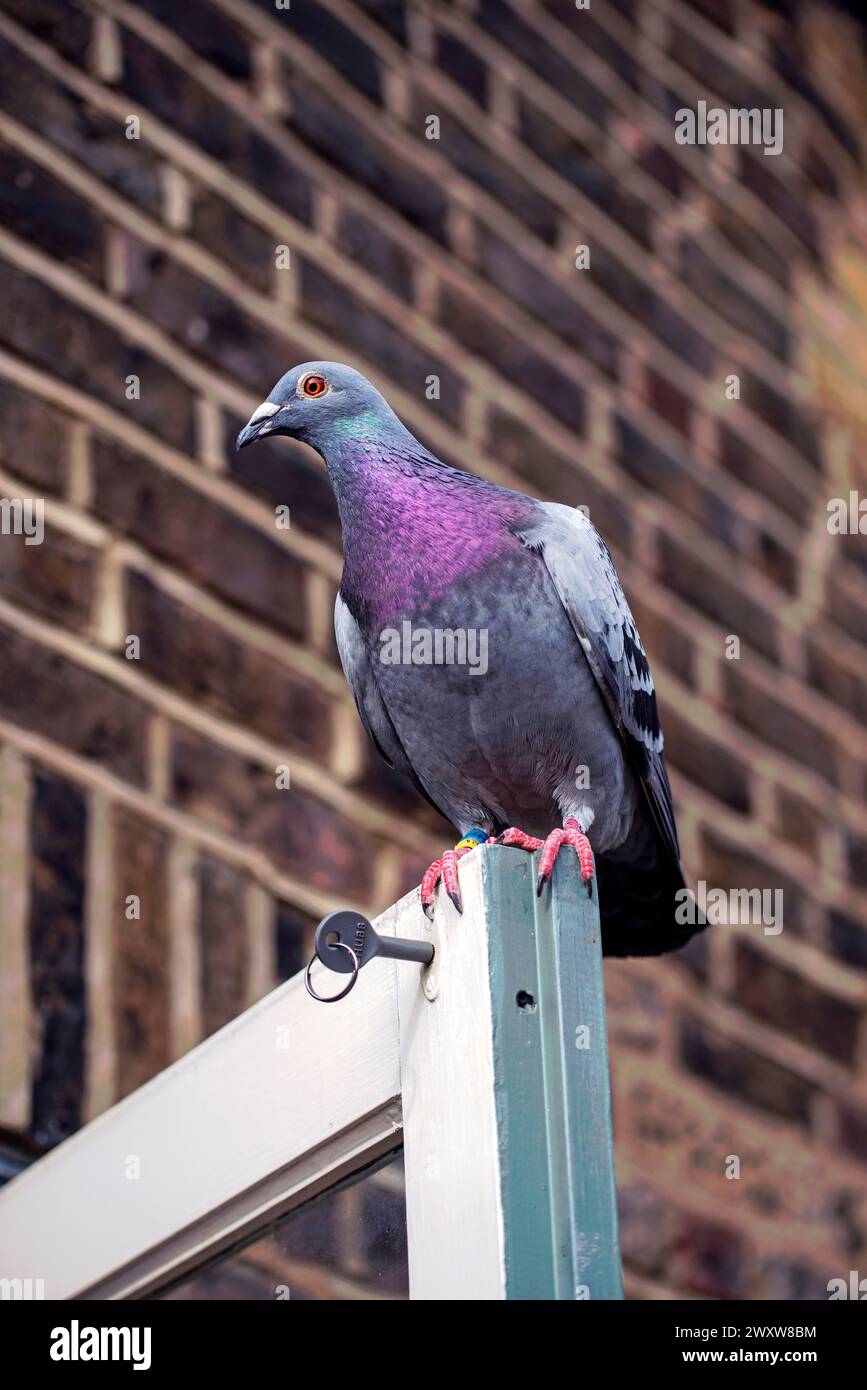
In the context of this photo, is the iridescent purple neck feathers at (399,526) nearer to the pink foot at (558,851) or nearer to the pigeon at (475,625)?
the pigeon at (475,625)

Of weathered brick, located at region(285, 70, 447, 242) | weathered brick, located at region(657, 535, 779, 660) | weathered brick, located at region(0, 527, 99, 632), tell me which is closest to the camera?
weathered brick, located at region(0, 527, 99, 632)

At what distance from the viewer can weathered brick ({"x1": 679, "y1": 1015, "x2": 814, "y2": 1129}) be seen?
14.7 ft

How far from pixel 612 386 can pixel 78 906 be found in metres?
2.52

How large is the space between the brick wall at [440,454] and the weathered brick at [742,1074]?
10 mm

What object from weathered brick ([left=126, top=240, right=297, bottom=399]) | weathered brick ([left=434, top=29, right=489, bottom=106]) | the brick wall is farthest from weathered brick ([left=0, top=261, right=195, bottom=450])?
weathered brick ([left=434, top=29, right=489, bottom=106])

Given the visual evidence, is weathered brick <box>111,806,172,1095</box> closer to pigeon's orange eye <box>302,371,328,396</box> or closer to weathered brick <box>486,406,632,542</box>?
pigeon's orange eye <box>302,371,328,396</box>

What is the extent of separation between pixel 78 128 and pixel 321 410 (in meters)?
1.62

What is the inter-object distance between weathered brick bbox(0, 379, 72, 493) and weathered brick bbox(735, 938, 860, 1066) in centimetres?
221

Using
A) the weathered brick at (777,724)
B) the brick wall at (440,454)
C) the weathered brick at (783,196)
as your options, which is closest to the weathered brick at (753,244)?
the brick wall at (440,454)

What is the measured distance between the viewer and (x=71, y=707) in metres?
3.22

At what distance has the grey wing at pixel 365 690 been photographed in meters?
2.49

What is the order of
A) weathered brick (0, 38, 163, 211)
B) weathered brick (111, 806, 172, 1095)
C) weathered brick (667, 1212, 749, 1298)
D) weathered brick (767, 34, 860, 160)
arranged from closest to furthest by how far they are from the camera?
weathered brick (111, 806, 172, 1095)
weathered brick (0, 38, 163, 211)
weathered brick (667, 1212, 749, 1298)
weathered brick (767, 34, 860, 160)

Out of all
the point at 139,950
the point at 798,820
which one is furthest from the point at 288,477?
the point at 798,820
